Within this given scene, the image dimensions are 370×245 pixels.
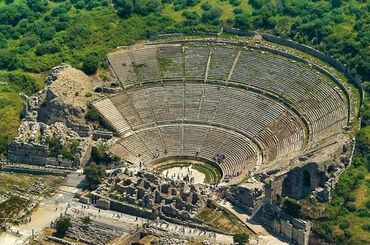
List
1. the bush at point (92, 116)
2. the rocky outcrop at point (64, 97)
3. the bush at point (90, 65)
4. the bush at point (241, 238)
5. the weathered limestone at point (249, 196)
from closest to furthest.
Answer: the bush at point (241, 238)
the weathered limestone at point (249, 196)
the rocky outcrop at point (64, 97)
the bush at point (92, 116)
the bush at point (90, 65)

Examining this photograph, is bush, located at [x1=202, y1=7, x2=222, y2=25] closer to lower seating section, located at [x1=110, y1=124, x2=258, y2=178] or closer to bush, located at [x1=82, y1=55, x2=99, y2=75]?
bush, located at [x1=82, y1=55, x2=99, y2=75]

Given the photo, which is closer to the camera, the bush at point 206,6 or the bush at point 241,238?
the bush at point 241,238

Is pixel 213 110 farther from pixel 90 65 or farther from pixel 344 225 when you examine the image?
pixel 344 225

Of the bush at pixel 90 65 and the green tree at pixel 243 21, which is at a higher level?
the green tree at pixel 243 21

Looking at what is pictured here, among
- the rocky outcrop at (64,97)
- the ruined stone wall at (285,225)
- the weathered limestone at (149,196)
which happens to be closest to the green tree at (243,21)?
the rocky outcrop at (64,97)

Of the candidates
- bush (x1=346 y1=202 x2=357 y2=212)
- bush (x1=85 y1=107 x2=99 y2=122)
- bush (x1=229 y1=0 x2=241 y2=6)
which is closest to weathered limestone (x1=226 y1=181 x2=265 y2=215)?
bush (x1=346 y1=202 x2=357 y2=212)

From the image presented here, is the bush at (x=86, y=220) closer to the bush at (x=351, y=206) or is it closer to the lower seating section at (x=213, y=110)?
the lower seating section at (x=213, y=110)

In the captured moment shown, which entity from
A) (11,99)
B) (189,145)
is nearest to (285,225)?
(189,145)
